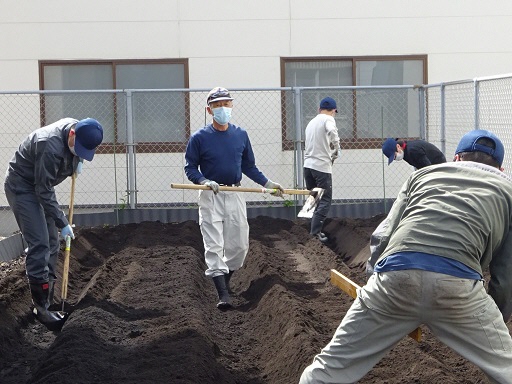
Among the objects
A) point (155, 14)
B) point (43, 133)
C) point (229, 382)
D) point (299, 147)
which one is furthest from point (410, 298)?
point (155, 14)

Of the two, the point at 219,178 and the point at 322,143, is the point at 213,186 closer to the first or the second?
the point at 219,178

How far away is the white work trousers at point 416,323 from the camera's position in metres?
4.68

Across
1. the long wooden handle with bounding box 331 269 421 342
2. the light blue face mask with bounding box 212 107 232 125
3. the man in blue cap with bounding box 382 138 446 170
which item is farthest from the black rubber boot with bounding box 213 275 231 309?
the long wooden handle with bounding box 331 269 421 342

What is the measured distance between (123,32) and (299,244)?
4.80 meters

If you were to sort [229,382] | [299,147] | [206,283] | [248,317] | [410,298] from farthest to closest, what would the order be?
[299,147] < [206,283] < [248,317] < [229,382] < [410,298]

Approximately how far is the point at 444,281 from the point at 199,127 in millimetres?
11495

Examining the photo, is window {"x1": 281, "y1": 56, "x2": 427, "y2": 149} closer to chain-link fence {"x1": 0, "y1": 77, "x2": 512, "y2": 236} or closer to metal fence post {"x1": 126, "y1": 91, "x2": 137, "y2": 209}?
chain-link fence {"x1": 0, "y1": 77, "x2": 512, "y2": 236}

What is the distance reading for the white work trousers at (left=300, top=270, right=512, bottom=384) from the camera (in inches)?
184

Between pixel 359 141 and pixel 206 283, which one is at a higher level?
pixel 359 141

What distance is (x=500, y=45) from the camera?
16156mm

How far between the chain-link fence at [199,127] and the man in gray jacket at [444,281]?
10.4 meters

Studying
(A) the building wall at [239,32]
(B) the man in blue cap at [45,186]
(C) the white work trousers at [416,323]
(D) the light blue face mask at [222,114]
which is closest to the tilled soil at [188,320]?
(B) the man in blue cap at [45,186]

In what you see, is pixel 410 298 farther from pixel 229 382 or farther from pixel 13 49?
pixel 13 49

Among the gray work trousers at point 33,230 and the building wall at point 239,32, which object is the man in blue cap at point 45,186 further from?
the building wall at point 239,32
